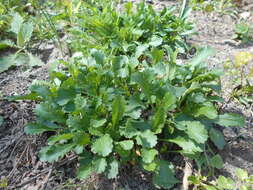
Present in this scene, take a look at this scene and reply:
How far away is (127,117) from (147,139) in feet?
0.68

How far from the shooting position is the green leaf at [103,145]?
1.53 m

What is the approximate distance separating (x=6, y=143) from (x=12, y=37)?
140 cm

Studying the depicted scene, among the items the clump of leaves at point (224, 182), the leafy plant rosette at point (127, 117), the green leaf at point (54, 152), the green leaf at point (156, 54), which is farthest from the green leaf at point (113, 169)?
the green leaf at point (156, 54)

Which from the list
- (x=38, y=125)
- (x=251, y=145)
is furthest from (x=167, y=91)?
(x=38, y=125)

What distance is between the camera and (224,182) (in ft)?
4.97

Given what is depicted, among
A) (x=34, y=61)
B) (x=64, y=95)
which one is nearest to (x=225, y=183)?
(x=64, y=95)

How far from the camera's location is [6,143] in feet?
6.17

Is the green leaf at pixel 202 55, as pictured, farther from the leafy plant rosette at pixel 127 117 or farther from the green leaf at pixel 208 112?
the green leaf at pixel 208 112

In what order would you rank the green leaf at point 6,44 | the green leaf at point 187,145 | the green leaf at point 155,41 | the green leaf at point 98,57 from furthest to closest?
the green leaf at point 6,44
the green leaf at point 155,41
the green leaf at point 98,57
the green leaf at point 187,145

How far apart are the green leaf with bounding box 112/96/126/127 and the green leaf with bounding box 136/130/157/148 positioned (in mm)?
161

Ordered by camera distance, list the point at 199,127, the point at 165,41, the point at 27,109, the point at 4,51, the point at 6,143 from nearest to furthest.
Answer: the point at 199,127
the point at 6,143
the point at 27,109
the point at 165,41
the point at 4,51

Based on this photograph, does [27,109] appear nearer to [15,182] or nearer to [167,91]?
[15,182]

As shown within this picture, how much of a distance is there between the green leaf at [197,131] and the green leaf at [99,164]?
50cm

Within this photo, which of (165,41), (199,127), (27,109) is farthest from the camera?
(165,41)
